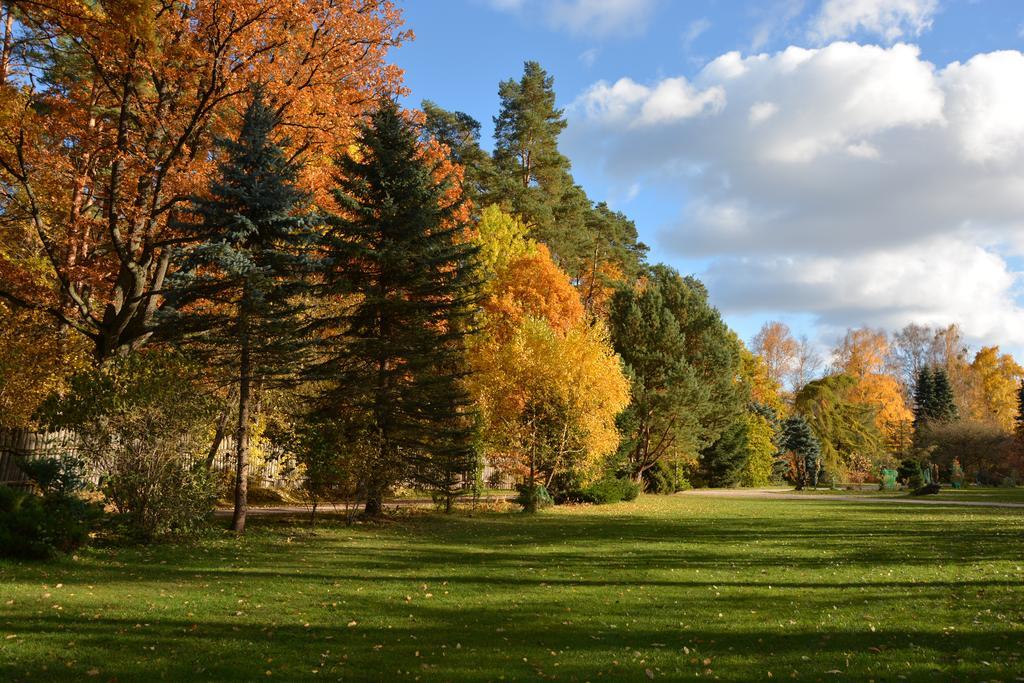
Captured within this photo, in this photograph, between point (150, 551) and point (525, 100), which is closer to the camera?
point (150, 551)

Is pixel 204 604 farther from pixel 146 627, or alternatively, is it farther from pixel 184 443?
pixel 184 443

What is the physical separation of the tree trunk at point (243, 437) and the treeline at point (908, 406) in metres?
40.9

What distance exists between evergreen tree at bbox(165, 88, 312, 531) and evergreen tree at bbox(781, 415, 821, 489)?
4211 centimetres

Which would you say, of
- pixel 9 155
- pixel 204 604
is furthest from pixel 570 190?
pixel 204 604

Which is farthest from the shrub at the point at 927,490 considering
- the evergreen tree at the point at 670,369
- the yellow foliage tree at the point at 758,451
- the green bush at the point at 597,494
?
the green bush at the point at 597,494

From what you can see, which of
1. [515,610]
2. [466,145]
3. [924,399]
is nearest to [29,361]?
[515,610]

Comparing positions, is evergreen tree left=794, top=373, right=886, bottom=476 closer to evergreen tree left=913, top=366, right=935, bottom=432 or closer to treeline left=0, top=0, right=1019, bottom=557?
evergreen tree left=913, top=366, right=935, bottom=432

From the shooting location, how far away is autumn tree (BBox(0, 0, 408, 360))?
634 inches

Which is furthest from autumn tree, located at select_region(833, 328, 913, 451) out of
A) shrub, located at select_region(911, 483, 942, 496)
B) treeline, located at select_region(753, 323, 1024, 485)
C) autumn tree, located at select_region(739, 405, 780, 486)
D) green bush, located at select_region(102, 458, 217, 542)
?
green bush, located at select_region(102, 458, 217, 542)

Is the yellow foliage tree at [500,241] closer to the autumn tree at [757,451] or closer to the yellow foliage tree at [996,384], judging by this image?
the autumn tree at [757,451]

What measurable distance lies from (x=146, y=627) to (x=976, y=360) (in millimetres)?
82756

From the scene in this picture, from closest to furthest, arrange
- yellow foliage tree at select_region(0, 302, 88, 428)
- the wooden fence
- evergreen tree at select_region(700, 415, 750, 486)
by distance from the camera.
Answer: the wooden fence, yellow foliage tree at select_region(0, 302, 88, 428), evergreen tree at select_region(700, 415, 750, 486)

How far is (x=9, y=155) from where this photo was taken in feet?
53.5

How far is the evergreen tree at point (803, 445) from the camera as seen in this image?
49.8 m
